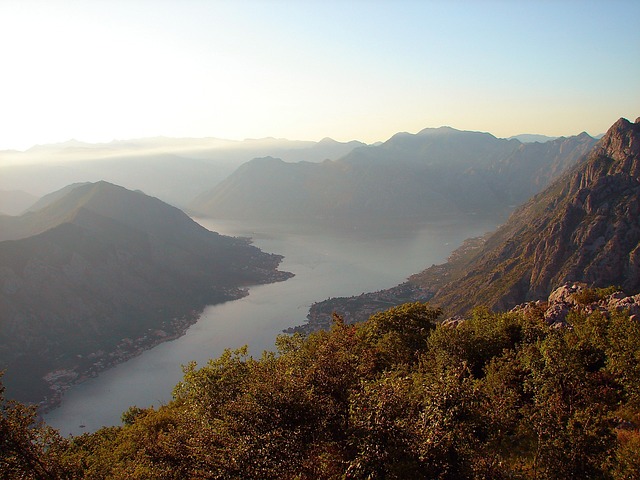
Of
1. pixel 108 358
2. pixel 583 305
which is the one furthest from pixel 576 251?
pixel 108 358

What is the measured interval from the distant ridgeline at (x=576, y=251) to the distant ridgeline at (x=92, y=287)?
54750mm

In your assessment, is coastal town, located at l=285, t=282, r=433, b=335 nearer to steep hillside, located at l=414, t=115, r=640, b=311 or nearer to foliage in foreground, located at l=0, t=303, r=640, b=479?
steep hillside, located at l=414, t=115, r=640, b=311

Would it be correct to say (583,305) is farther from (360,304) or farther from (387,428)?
(360,304)

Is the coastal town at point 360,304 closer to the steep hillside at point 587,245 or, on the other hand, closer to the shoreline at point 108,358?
the steep hillside at point 587,245

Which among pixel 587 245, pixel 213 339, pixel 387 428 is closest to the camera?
pixel 387 428

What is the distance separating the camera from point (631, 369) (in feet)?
69.1

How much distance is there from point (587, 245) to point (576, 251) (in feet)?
9.24

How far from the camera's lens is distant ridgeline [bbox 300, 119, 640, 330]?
91.9 metres

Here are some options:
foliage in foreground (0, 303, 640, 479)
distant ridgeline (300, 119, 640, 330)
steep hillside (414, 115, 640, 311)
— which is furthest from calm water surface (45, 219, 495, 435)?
foliage in foreground (0, 303, 640, 479)

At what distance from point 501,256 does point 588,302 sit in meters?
102

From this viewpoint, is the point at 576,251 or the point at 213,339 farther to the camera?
the point at 213,339

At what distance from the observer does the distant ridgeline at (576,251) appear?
91875 mm

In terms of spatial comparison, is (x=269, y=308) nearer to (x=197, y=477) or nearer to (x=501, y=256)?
(x=501, y=256)

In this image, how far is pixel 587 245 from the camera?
9919cm
